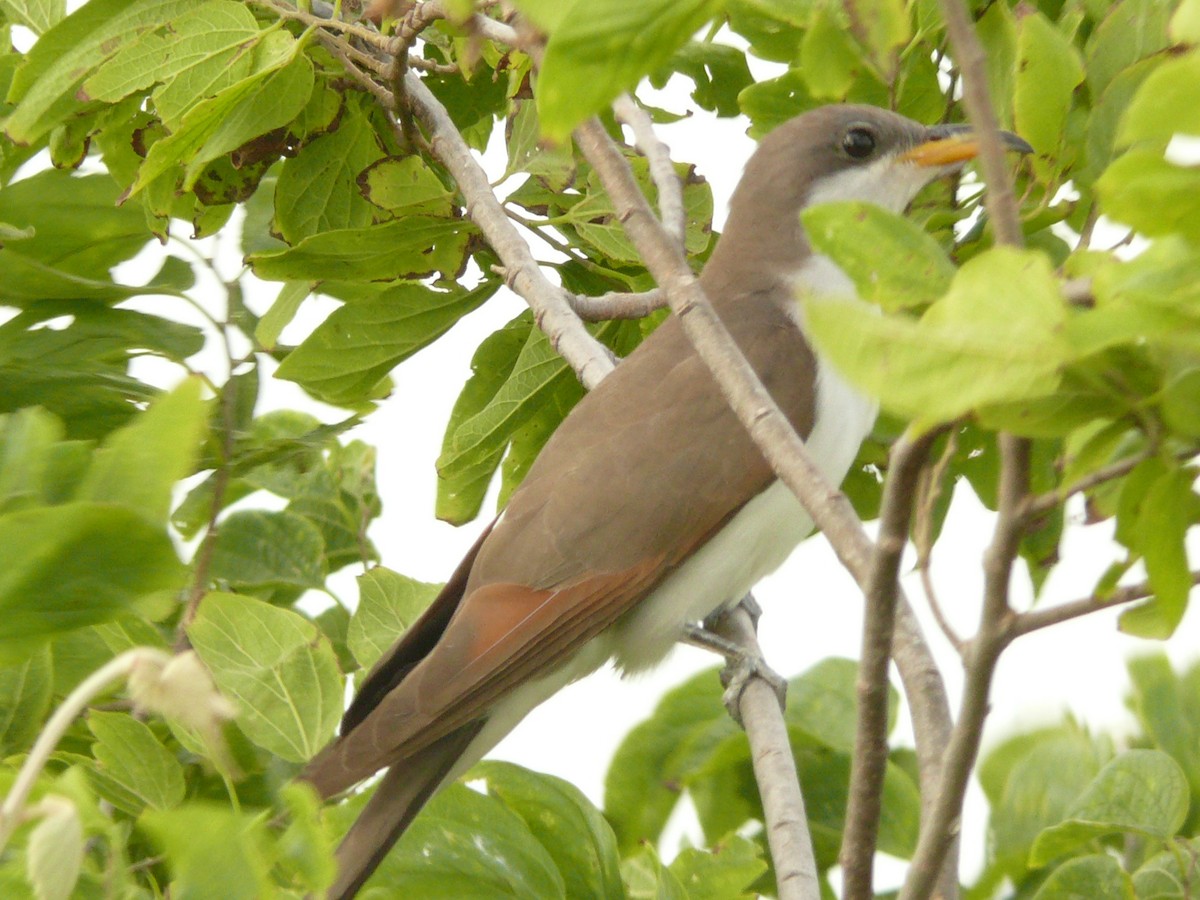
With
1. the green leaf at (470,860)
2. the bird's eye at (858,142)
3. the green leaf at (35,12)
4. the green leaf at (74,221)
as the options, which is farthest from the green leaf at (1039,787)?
the green leaf at (35,12)

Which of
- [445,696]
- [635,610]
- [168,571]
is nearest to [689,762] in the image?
[445,696]

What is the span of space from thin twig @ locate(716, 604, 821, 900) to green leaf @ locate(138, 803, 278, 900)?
1.09 m

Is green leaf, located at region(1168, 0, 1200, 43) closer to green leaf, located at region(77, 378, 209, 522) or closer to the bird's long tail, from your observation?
green leaf, located at region(77, 378, 209, 522)

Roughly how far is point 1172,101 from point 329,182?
2.44 m

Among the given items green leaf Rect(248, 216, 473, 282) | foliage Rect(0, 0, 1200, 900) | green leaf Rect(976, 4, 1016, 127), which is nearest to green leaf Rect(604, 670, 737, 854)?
foliage Rect(0, 0, 1200, 900)

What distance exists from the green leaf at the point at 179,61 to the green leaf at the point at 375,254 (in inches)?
12.2

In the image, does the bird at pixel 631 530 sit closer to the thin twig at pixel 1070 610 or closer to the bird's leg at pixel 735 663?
the bird's leg at pixel 735 663

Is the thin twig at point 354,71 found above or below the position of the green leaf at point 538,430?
above

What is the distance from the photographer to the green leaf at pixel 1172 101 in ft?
2.92

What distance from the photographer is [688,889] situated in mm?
2039

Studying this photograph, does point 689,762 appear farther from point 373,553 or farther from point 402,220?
point 402,220

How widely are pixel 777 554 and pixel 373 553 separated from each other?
983mm

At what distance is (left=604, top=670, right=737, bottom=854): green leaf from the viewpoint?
284 cm

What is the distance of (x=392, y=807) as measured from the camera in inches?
99.7
